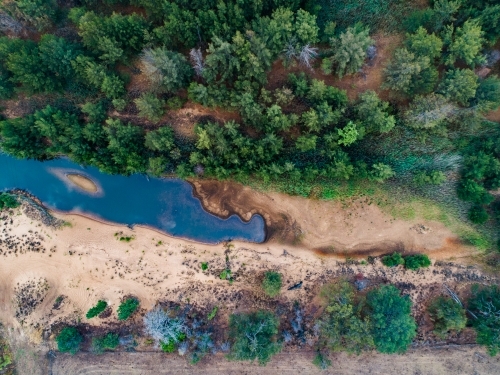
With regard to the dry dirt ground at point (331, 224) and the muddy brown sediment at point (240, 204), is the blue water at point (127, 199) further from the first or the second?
the dry dirt ground at point (331, 224)

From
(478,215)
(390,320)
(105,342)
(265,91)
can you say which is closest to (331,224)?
(390,320)

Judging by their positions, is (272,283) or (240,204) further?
(240,204)

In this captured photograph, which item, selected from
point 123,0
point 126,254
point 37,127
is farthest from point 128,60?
point 126,254

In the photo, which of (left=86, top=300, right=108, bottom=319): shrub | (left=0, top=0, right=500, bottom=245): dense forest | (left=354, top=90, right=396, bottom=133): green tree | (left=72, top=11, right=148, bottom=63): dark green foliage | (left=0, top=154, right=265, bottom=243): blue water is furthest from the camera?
(left=0, top=154, right=265, bottom=243): blue water

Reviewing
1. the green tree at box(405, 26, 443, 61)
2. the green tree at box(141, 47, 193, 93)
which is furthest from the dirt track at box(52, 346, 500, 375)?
the green tree at box(405, 26, 443, 61)

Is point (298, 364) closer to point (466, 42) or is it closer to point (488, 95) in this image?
point (488, 95)

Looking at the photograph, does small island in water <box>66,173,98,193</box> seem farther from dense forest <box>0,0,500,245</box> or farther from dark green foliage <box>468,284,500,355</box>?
dark green foliage <box>468,284,500,355</box>
